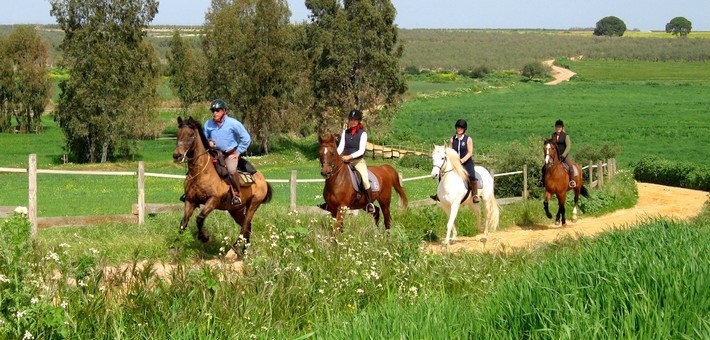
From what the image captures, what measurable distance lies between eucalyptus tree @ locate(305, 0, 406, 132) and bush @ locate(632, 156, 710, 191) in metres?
20.4

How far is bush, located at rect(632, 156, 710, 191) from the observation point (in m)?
37.2

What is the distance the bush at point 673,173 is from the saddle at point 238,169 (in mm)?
27854

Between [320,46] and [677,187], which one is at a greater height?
[320,46]

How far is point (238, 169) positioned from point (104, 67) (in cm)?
4183

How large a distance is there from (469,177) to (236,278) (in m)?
8.55

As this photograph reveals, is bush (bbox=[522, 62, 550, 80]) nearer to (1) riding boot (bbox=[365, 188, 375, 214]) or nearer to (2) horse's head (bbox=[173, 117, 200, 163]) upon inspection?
(1) riding boot (bbox=[365, 188, 375, 214])

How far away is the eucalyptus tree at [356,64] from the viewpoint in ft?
189

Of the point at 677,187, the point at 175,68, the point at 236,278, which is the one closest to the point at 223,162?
the point at 236,278

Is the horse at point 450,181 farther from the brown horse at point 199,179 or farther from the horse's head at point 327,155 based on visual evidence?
the brown horse at point 199,179

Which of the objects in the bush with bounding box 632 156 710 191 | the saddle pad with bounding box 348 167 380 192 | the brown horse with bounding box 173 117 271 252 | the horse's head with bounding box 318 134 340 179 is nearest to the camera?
the brown horse with bounding box 173 117 271 252

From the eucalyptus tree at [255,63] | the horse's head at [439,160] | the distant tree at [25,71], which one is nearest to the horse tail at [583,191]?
the horse's head at [439,160]

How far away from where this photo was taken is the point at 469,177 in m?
16.5

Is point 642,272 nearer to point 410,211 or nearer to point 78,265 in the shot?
point 78,265

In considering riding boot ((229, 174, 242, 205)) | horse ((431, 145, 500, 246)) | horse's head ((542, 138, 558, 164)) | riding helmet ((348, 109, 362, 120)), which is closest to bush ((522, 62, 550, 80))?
horse's head ((542, 138, 558, 164))
